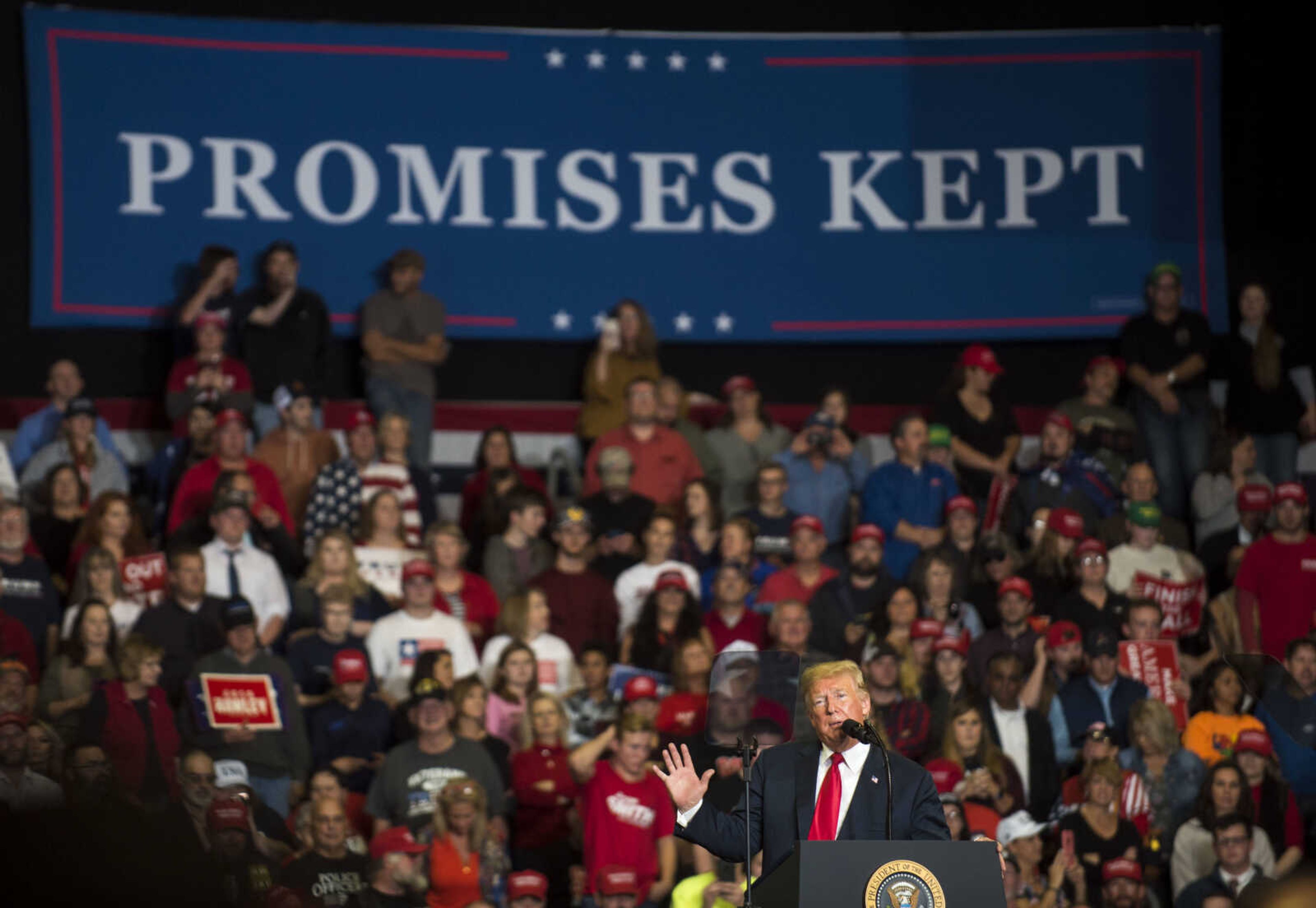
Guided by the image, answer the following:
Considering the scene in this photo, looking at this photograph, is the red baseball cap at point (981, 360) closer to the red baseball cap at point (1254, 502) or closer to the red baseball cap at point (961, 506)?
the red baseball cap at point (961, 506)

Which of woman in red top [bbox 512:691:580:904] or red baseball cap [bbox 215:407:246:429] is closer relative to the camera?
woman in red top [bbox 512:691:580:904]

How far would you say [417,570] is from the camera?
912cm

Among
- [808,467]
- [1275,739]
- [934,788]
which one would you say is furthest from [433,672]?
[934,788]

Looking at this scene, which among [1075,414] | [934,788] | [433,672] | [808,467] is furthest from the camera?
[1075,414]

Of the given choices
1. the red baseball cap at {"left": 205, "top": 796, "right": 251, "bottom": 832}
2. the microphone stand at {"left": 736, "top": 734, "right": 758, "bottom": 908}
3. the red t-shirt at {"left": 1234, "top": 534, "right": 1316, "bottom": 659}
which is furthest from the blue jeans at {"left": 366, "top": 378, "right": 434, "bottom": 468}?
the microphone stand at {"left": 736, "top": 734, "right": 758, "bottom": 908}

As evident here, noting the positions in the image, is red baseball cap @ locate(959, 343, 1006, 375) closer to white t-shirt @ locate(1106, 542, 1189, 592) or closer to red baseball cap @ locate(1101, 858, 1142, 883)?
white t-shirt @ locate(1106, 542, 1189, 592)

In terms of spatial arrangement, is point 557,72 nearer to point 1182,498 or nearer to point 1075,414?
point 1075,414

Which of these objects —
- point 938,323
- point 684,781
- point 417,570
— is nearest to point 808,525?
point 417,570

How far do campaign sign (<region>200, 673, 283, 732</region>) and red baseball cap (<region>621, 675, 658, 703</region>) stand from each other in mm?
1493

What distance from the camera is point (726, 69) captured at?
12242 mm

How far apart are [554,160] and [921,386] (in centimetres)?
270

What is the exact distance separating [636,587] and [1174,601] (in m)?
2.85

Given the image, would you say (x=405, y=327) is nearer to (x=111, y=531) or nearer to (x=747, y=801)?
(x=111, y=531)

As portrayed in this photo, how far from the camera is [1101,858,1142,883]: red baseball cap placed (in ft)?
26.6
